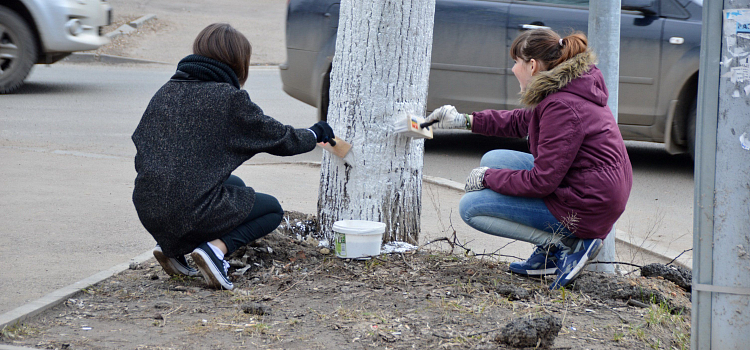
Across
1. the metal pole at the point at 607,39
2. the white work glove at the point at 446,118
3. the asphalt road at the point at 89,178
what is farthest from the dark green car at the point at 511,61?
the white work glove at the point at 446,118

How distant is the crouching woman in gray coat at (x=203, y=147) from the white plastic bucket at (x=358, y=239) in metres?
0.49

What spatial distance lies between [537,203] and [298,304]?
1205 mm

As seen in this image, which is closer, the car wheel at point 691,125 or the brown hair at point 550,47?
the brown hair at point 550,47

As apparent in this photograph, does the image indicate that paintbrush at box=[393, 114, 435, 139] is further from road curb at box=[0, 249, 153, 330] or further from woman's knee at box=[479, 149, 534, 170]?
road curb at box=[0, 249, 153, 330]

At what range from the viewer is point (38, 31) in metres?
9.21

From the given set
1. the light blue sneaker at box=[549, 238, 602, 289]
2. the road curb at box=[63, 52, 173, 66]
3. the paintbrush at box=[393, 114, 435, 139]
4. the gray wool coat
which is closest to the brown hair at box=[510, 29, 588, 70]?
the paintbrush at box=[393, 114, 435, 139]

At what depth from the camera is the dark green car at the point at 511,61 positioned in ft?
21.7

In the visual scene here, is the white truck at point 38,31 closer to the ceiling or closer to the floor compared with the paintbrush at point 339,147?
closer to the ceiling

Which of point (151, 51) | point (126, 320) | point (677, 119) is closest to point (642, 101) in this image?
point (677, 119)

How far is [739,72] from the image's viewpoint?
2.57 metres

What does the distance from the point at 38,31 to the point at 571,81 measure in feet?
25.3

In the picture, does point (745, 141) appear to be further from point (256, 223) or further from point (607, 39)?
point (256, 223)

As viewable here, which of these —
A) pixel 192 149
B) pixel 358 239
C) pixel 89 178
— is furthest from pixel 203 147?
pixel 89 178

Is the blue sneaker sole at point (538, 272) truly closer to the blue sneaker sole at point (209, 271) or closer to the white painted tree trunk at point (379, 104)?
the white painted tree trunk at point (379, 104)
